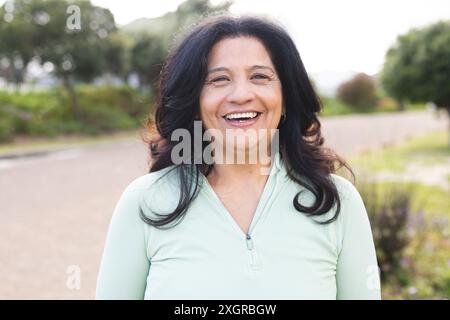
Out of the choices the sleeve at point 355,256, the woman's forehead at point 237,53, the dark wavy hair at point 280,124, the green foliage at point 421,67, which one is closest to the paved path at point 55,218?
the dark wavy hair at point 280,124

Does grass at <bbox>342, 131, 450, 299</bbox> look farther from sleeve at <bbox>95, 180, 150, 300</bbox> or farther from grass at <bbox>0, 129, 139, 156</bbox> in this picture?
grass at <bbox>0, 129, 139, 156</bbox>

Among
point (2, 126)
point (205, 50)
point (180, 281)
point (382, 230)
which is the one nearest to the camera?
point (180, 281)

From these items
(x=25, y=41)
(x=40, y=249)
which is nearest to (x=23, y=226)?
(x=40, y=249)

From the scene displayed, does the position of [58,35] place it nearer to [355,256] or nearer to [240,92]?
[240,92]

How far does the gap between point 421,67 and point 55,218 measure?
29.1 ft

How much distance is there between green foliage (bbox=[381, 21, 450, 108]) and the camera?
40.3 ft

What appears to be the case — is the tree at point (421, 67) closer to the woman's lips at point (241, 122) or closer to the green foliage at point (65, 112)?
the green foliage at point (65, 112)

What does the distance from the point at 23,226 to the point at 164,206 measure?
5057mm

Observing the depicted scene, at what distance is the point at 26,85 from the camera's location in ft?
71.9

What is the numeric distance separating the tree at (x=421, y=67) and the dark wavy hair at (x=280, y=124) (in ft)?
37.2

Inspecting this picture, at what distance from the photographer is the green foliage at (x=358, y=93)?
39375 mm

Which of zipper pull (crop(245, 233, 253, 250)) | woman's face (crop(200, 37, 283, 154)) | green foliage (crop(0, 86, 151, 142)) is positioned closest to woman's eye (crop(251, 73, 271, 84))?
woman's face (crop(200, 37, 283, 154))

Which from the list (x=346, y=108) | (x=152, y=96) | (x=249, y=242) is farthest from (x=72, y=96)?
(x=346, y=108)
